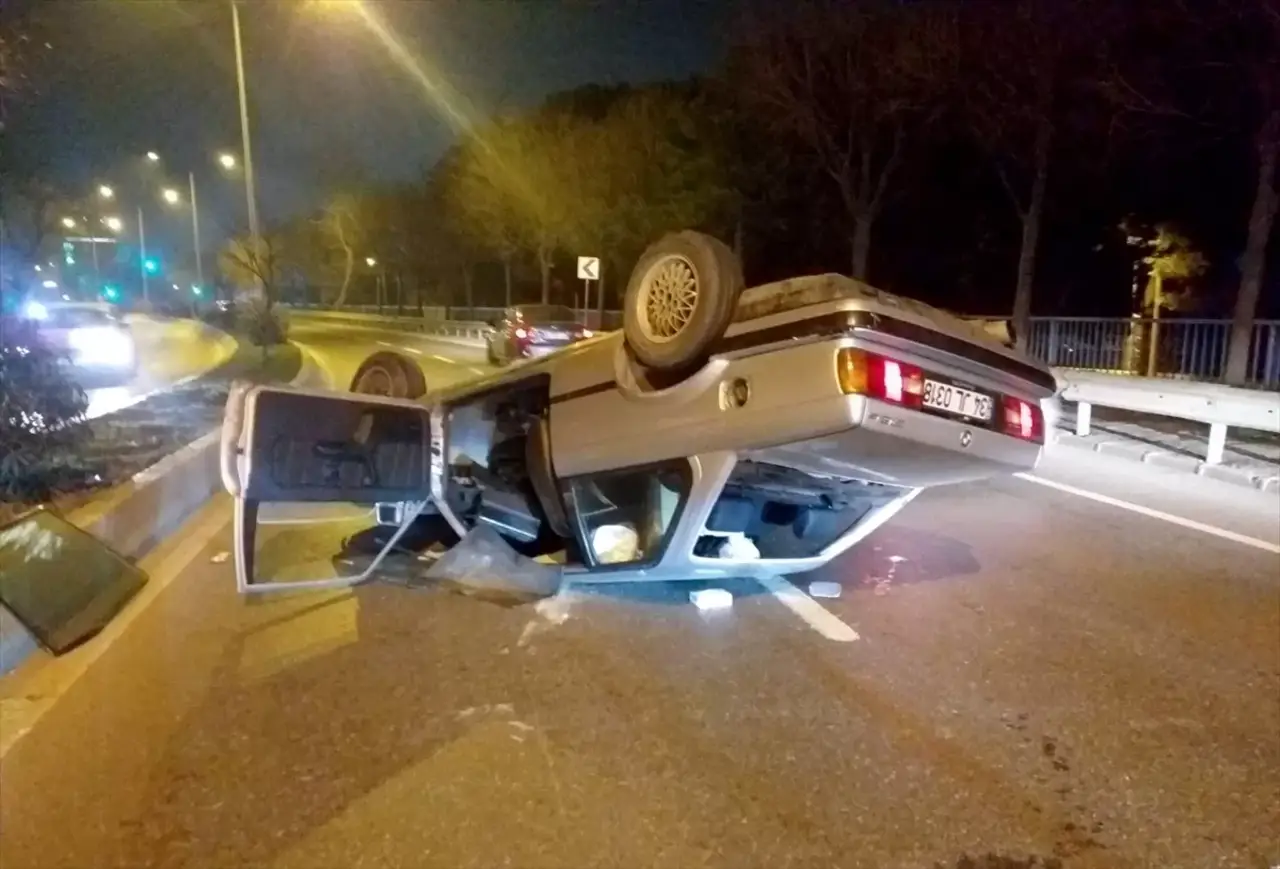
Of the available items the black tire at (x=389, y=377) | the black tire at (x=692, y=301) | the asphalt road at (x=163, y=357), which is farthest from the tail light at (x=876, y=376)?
the asphalt road at (x=163, y=357)

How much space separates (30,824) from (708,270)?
3.46 metres

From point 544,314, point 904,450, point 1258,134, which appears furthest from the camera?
point 544,314

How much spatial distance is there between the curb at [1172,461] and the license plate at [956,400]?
4.35m

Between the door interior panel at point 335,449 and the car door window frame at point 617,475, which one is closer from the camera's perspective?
the car door window frame at point 617,475

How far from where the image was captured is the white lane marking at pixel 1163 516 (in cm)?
818

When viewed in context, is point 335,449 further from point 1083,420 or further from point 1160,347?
point 1160,347

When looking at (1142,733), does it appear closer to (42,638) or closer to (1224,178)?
(42,638)

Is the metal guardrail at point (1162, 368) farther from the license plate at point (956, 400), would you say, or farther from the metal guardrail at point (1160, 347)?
the license plate at point (956, 400)

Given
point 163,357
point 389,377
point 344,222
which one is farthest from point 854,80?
point 344,222

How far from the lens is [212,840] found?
367cm

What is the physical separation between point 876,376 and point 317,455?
3.31 meters

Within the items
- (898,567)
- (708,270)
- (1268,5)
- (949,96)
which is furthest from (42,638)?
(949,96)

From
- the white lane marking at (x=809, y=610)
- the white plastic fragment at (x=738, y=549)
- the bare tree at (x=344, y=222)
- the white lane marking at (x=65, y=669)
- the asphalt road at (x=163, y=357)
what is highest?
the bare tree at (x=344, y=222)

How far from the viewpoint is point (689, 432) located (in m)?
5.34
